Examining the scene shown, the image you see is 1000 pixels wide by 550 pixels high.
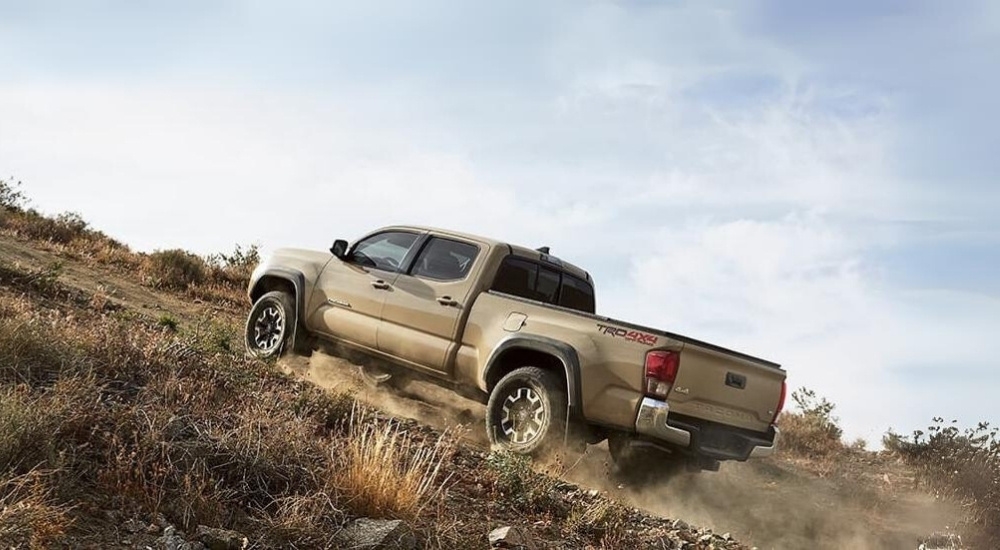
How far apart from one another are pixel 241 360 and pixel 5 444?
3.40 meters

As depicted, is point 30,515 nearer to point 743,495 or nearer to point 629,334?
point 629,334

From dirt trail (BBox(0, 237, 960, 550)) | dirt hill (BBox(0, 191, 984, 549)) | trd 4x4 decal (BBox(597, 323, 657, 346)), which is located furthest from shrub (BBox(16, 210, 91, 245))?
trd 4x4 decal (BBox(597, 323, 657, 346))

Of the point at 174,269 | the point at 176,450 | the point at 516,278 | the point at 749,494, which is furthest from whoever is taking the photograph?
the point at 174,269

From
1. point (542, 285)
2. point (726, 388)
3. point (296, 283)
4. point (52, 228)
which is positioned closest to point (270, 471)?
point (726, 388)

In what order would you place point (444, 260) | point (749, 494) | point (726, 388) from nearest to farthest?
point (726, 388)
point (444, 260)
point (749, 494)

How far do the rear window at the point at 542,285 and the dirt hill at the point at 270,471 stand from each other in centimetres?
138

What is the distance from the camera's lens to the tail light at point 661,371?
571cm

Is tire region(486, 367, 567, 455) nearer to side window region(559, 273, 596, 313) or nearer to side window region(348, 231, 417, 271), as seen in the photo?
side window region(559, 273, 596, 313)

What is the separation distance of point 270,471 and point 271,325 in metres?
4.74

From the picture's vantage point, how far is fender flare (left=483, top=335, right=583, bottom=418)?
601 cm

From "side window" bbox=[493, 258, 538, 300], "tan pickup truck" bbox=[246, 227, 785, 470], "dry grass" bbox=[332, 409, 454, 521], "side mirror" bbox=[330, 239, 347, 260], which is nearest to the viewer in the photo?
"dry grass" bbox=[332, 409, 454, 521]

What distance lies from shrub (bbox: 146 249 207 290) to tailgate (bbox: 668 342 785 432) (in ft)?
39.9

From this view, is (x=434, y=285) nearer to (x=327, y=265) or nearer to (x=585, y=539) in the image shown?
(x=327, y=265)

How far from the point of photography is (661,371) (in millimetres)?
5719
